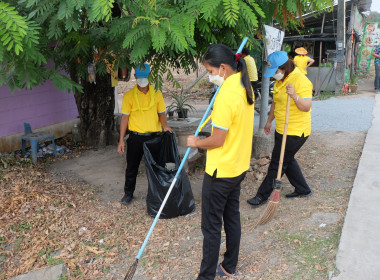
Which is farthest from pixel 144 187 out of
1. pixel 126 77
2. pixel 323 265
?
pixel 323 265

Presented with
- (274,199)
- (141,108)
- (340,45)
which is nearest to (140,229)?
(141,108)

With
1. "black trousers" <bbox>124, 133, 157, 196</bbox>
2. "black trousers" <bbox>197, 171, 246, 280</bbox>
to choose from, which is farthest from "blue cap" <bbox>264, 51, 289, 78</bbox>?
"black trousers" <bbox>124, 133, 157, 196</bbox>

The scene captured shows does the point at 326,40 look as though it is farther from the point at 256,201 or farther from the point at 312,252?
the point at 312,252

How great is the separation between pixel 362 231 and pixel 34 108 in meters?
6.00

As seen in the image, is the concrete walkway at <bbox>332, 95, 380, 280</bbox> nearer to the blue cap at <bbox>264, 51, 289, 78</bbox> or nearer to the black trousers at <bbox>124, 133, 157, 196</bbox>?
the blue cap at <bbox>264, 51, 289, 78</bbox>

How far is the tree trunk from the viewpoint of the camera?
262 inches

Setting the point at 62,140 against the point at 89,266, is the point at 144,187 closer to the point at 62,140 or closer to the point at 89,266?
the point at 89,266

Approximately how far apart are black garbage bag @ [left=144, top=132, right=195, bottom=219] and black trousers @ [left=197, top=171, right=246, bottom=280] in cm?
122

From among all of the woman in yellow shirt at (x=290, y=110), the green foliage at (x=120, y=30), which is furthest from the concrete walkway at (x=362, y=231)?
the green foliage at (x=120, y=30)

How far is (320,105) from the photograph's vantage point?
10.8 meters

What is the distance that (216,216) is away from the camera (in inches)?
112

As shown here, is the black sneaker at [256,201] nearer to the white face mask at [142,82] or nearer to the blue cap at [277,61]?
the blue cap at [277,61]

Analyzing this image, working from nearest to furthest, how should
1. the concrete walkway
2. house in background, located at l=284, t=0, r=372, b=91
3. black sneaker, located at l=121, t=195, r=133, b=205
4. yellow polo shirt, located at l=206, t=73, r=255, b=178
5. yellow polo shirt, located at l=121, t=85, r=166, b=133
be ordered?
1. yellow polo shirt, located at l=206, t=73, r=255, b=178
2. the concrete walkway
3. yellow polo shirt, located at l=121, t=85, r=166, b=133
4. black sneaker, located at l=121, t=195, r=133, b=205
5. house in background, located at l=284, t=0, r=372, b=91

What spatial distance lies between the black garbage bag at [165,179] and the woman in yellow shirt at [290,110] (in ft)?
2.65
